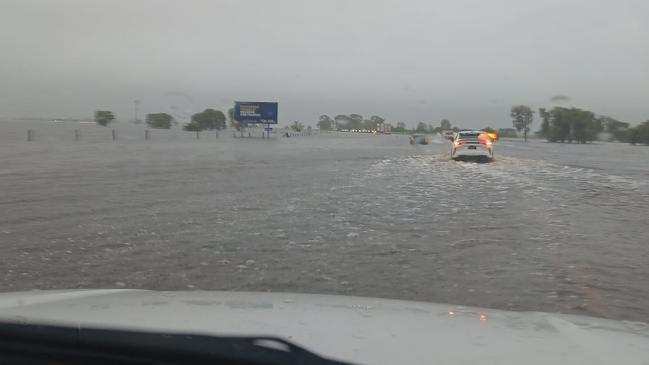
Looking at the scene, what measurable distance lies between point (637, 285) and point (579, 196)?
8.44 m

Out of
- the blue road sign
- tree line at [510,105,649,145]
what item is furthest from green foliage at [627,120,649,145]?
the blue road sign

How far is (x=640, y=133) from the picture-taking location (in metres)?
69.9

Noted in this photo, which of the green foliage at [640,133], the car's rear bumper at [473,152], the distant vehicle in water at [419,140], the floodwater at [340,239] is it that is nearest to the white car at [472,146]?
the car's rear bumper at [473,152]

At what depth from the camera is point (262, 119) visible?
2564 inches

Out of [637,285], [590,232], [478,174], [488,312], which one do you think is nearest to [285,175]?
[478,174]

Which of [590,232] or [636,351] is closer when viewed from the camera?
[636,351]

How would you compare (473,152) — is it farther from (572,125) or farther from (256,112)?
(572,125)

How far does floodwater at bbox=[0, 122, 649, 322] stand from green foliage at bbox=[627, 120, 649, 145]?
59200mm

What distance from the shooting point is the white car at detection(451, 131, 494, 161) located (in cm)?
2698

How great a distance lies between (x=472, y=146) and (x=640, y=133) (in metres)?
51.6

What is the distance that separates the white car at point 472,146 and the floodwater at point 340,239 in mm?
10630

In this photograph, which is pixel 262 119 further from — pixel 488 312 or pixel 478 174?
pixel 488 312

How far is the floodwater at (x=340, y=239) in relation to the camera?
5.94 meters

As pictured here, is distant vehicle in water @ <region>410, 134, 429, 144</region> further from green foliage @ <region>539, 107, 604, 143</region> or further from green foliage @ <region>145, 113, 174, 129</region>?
green foliage @ <region>145, 113, 174, 129</region>
